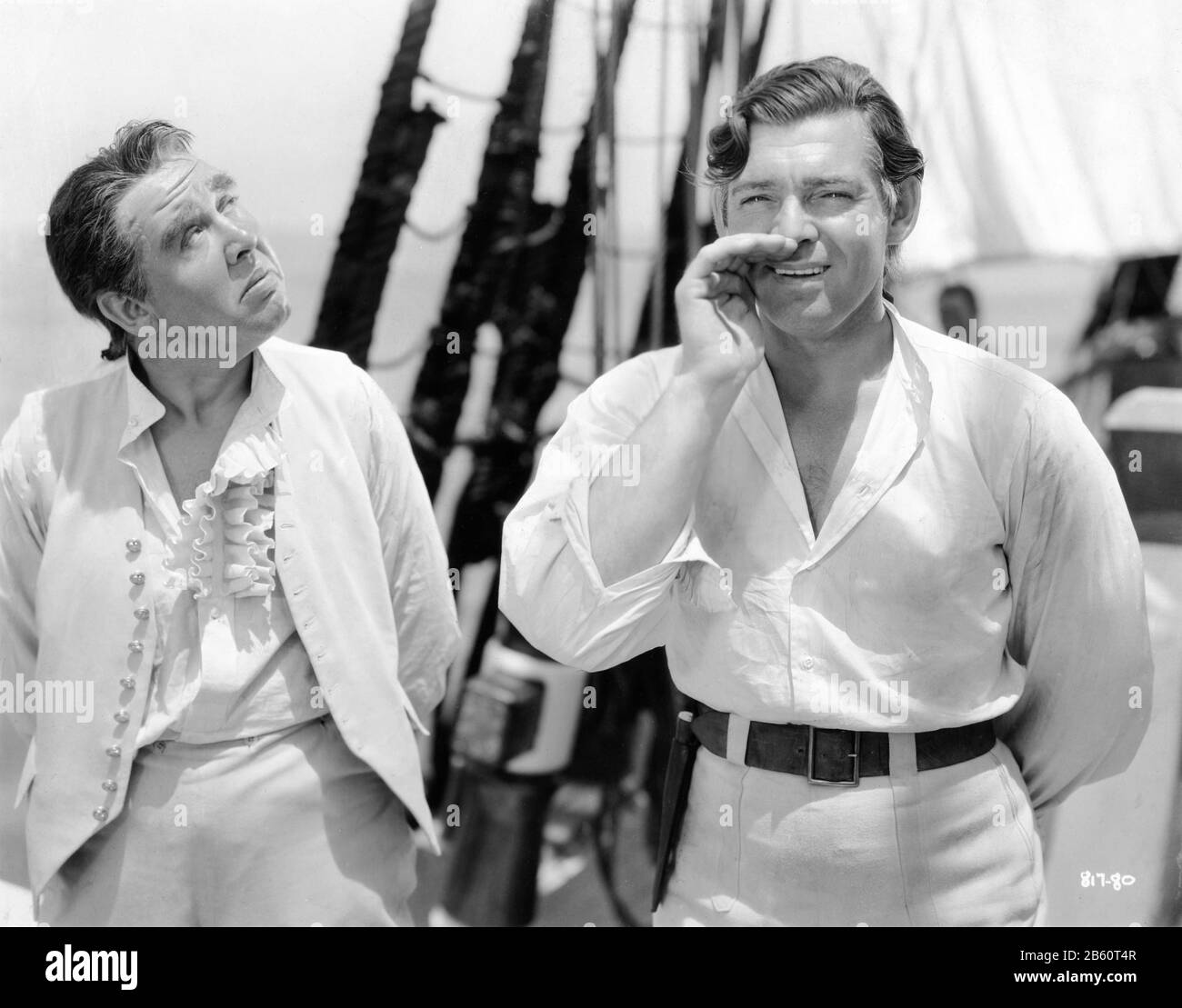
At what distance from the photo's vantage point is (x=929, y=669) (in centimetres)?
227

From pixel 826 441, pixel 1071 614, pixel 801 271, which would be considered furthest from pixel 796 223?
pixel 1071 614

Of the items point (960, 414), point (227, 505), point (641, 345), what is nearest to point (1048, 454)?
point (960, 414)

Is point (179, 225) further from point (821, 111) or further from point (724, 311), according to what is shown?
point (821, 111)

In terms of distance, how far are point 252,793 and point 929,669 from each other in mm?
1366

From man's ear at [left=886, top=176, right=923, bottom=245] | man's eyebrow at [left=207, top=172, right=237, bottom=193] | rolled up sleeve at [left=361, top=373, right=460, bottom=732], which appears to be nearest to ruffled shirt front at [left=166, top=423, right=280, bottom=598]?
rolled up sleeve at [left=361, top=373, right=460, bottom=732]

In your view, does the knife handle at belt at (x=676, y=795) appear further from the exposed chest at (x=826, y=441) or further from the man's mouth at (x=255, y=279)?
the man's mouth at (x=255, y=279)

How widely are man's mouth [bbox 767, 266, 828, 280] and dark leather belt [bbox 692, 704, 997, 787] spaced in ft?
2.62

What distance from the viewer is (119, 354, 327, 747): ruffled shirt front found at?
255 cm

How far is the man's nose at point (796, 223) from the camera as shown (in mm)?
2234

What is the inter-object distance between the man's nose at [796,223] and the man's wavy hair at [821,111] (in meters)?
0.12

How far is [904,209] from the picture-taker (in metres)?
2.37

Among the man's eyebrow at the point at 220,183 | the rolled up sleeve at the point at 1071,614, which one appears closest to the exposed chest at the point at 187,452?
the man's eyebrow at the point at 220,183

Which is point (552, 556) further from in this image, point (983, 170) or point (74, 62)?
point (74, 62)

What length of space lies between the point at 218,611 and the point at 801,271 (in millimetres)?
1321
